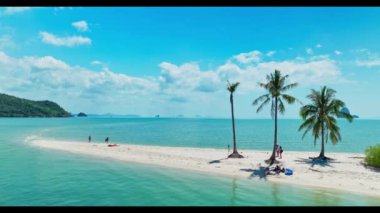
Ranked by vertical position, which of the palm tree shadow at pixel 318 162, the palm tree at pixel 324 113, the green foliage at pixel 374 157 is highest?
the palm tree at pixel 324 113

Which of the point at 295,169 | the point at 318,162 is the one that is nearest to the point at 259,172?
the point at 295,169

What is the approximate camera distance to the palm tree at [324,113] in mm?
34875

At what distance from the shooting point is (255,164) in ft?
112

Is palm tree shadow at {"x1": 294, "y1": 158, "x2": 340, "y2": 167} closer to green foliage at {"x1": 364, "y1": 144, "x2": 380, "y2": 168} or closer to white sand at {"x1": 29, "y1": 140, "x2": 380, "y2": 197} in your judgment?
white sand at {"x1": 29, "y1": 140, "x2": 380, "y2": 197}

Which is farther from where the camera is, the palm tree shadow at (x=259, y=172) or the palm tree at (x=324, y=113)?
the palm tree at (x=324, y=113)

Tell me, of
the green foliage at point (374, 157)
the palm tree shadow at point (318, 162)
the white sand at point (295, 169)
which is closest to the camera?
the white sand at point (295, 169)

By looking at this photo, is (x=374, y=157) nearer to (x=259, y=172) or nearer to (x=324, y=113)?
(x=324, y=113)

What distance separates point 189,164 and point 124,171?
26.4ft

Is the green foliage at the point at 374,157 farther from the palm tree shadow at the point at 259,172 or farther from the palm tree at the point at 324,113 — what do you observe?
the palm tree shadow at the point at 259,172

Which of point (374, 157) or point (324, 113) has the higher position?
point (324, 113)

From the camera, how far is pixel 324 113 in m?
35.2

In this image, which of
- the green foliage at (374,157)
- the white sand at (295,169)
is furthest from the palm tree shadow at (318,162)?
the green foliage at (374,157)

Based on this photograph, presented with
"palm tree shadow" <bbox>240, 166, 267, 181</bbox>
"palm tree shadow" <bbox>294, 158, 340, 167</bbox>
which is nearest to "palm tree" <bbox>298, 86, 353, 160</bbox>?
"palm tree shadow" <bbox>294, 158, 340, 167</bbox>
